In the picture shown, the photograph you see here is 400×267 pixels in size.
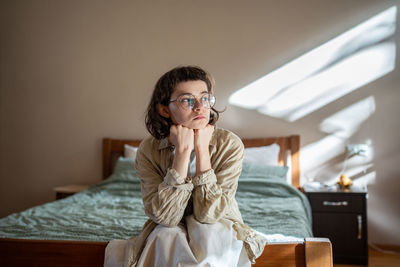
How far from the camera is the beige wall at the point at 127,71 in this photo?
3.13 meters

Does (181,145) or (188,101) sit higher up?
(188,101)

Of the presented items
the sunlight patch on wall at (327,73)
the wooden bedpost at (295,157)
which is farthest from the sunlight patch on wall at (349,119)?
the wooden bedpost at (295,157)

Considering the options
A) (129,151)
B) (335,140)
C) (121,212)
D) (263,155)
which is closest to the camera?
(121,212)

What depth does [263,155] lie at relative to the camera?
308cm

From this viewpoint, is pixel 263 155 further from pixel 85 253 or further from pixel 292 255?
pixel 85 253

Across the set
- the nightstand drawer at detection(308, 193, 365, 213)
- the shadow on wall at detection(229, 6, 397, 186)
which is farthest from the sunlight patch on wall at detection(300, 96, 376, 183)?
the nightstand drawer at detection(308, 193, 365, 213)

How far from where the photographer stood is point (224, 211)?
1283 mm

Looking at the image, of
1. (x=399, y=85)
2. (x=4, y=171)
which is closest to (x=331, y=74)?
(x=399, y=85)

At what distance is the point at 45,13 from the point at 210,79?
115 inches

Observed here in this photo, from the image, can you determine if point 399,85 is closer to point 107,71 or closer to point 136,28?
point 136,28

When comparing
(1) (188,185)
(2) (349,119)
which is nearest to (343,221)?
(2) (349,119)

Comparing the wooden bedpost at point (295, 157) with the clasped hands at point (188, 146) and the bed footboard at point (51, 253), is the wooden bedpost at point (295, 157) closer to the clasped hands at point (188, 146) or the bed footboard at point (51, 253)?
the clasped hands at point (188, 146)

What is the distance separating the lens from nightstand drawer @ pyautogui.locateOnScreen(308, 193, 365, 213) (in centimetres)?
277

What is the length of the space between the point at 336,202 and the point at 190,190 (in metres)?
1.84
